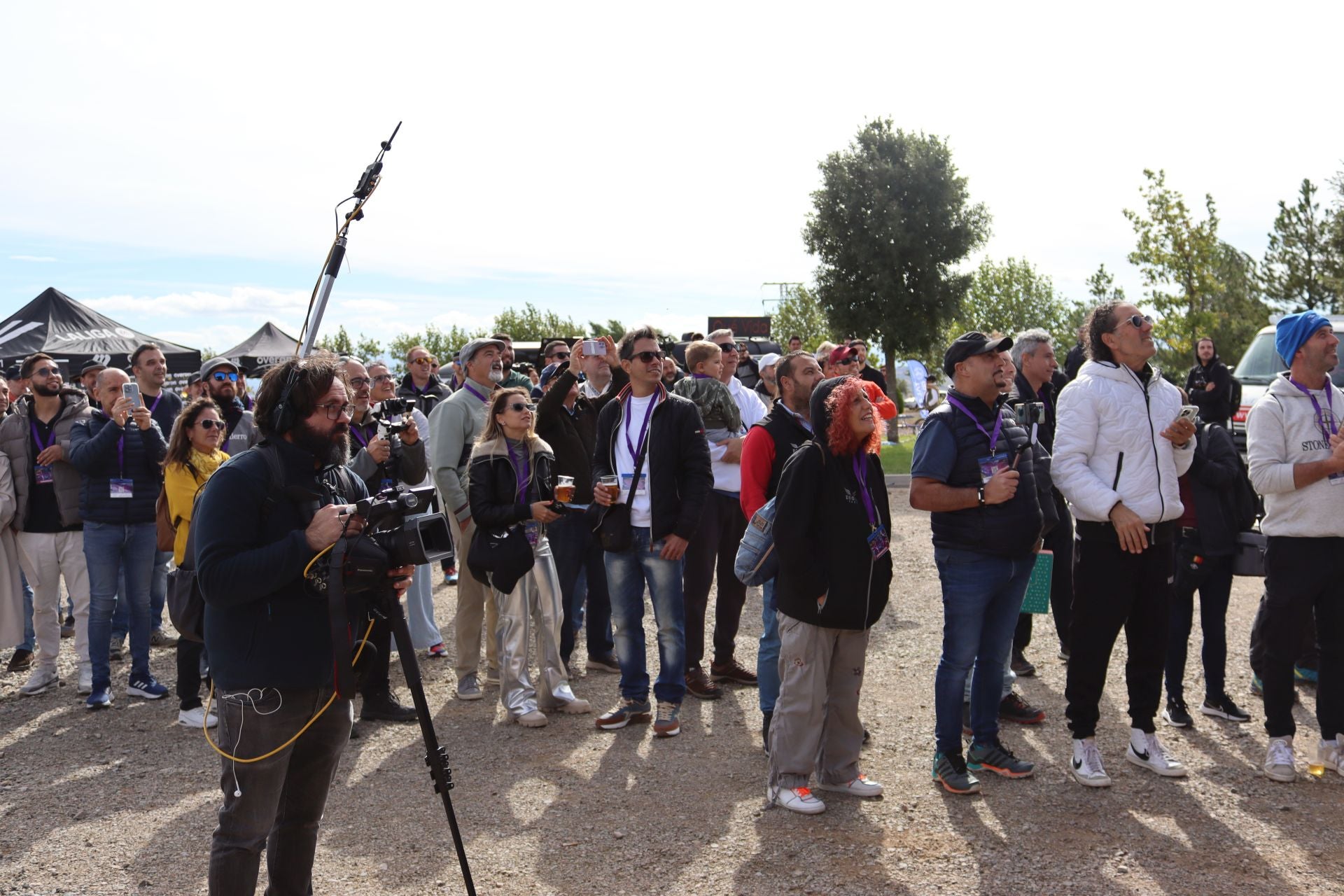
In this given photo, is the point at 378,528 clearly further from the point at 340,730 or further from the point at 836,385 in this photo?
the point at 836,385

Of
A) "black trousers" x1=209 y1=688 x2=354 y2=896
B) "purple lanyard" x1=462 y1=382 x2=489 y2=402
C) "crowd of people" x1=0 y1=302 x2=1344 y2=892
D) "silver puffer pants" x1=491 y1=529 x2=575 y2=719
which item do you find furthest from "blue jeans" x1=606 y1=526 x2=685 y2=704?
"black trousers" x1=209 y1=688 x2=354 y2=896

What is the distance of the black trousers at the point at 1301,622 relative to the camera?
4828mm

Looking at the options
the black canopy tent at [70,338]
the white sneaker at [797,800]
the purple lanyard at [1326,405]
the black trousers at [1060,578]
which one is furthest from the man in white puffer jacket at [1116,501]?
the black canopy tent at [70,338]

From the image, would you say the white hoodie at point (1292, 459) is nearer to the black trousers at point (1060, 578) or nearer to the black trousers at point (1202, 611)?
the black trousers at point (1202, 611)

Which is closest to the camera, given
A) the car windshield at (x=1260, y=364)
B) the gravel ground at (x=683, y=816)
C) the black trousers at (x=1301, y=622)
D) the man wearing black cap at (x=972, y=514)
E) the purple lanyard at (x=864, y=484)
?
the gravel ground at (x=683, y=816)

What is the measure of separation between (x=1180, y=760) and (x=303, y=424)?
445 cm

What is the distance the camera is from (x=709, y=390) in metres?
6.81

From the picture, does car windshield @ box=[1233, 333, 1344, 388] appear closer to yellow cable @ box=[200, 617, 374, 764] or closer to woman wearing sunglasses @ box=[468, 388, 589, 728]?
woman wearing sunglasses @ box=[468, 388, 589, 728]

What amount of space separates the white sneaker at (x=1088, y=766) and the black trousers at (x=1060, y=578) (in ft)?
5.14

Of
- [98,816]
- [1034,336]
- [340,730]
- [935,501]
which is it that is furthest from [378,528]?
[1034,336]

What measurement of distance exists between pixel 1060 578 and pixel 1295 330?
6.91 feet

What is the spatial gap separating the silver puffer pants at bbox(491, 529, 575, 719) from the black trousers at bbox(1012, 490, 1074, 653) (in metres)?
2.85

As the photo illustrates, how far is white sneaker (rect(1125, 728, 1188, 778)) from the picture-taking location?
486cm

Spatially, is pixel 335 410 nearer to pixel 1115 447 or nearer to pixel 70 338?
pixel 1115 447
